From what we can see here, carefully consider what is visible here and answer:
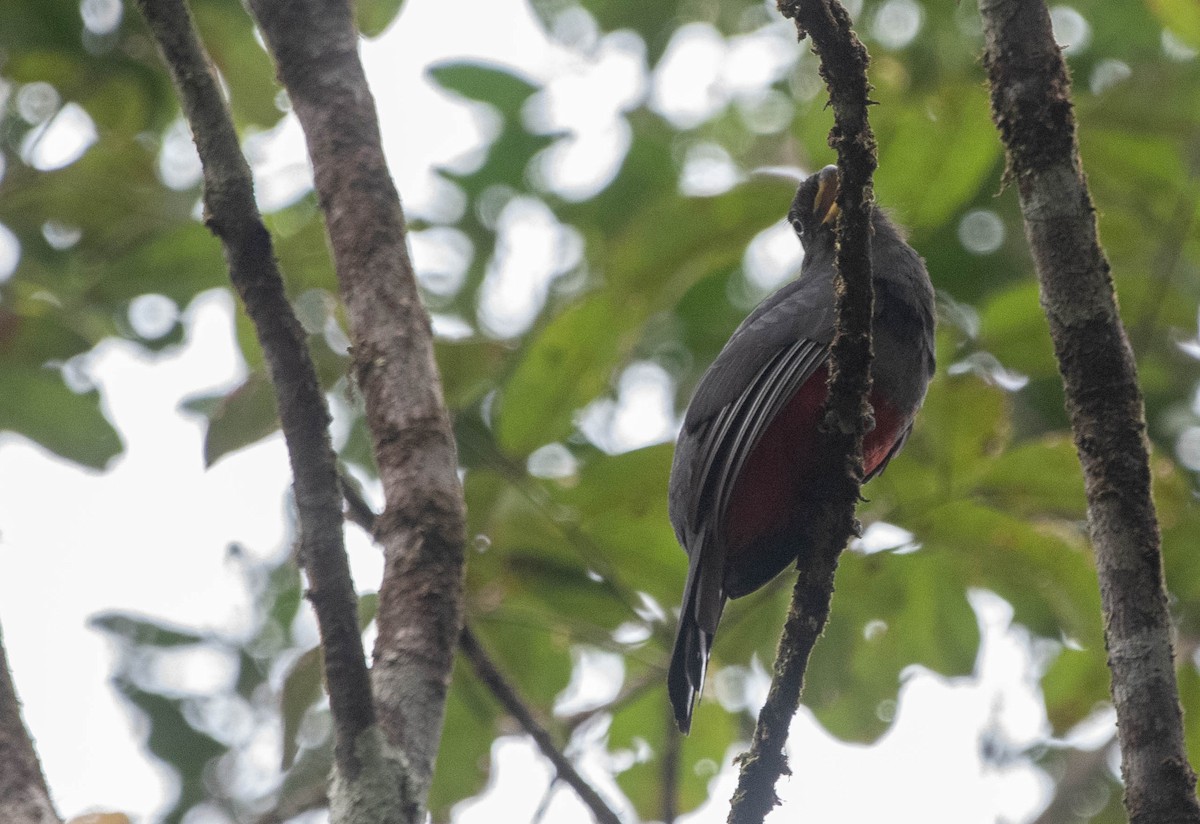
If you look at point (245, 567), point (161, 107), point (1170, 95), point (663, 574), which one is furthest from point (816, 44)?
point (245, 567)

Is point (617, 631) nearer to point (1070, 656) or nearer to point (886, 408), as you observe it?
point (886, 408)

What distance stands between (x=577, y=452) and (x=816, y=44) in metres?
2.37

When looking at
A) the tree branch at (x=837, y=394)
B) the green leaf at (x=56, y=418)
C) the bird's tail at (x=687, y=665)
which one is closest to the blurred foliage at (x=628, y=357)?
the green leaf at (x=56, y=418)

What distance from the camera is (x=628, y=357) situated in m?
4.32

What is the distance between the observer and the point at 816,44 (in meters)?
2.22

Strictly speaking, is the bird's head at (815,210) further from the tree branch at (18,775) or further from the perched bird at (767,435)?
the tree branch at (18,775)

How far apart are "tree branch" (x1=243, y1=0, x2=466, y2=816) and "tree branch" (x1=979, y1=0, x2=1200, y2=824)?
4.06ft

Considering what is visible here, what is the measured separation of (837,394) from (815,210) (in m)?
1.68

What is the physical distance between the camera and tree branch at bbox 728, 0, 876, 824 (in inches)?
88.1

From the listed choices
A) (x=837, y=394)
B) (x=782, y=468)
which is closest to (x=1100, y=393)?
(x=837, y=394)

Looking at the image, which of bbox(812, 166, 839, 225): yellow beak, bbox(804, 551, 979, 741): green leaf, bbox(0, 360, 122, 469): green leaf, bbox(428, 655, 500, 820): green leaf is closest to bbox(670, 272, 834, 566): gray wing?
bbox(812, 166, 839, 225): yellow beak

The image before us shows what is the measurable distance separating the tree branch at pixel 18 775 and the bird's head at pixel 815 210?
8.39 ft

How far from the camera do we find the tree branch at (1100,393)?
242 centimetres

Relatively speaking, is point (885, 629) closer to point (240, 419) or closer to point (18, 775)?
point (240, 419)
